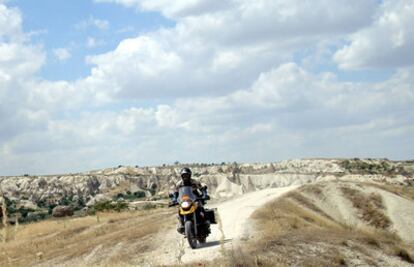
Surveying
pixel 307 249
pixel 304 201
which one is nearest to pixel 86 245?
pixel 307 249

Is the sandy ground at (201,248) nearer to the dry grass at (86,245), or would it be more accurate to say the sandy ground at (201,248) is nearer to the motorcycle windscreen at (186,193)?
the dry grass at (86,245)

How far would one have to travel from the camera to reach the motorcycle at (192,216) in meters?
17.3

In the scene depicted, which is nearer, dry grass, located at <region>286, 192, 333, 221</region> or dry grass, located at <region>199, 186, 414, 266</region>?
dry grass, located at <region>199, 186, 414, 266</region>

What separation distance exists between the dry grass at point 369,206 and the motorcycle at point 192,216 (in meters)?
27.7

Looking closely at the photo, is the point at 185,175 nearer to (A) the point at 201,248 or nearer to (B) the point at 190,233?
(B) the point at 190,233

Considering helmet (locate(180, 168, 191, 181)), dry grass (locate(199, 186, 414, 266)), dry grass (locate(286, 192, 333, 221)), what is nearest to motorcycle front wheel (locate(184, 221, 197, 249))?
helmet (locate(180, 168, 191, 181))

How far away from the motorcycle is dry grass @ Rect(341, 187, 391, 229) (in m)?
27.7

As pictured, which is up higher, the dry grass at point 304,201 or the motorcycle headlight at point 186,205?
the motorcycle headlight at point 186,205

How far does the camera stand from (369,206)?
A: 46.0 meters

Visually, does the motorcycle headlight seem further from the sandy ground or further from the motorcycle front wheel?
the sandy ground

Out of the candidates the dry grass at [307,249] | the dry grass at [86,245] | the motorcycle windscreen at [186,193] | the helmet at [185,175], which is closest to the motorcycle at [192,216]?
the motorcycle windscreen at [186,193]

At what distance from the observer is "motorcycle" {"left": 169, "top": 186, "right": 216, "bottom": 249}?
682 inches

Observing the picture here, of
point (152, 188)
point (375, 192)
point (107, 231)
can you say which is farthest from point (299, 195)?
point (152, 188)

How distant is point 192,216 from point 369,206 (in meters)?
31.6
